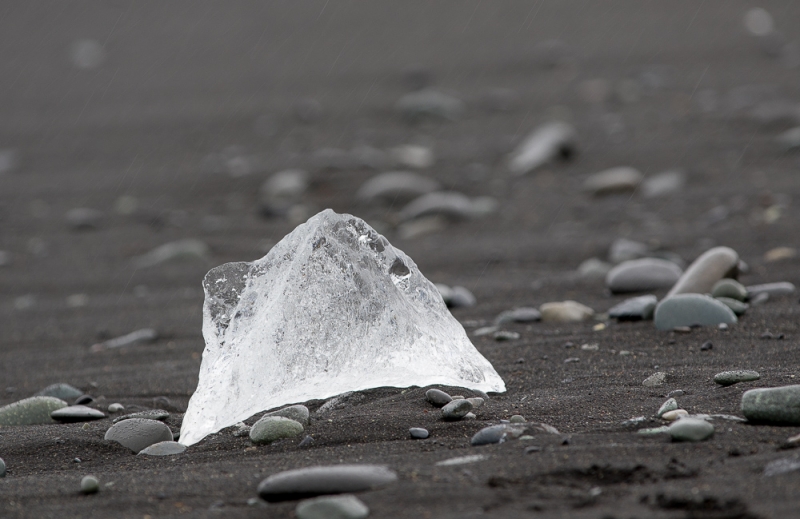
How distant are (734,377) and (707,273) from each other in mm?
1299

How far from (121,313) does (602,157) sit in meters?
4.26

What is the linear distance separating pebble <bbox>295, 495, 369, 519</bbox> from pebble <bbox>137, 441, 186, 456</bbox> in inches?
30.5

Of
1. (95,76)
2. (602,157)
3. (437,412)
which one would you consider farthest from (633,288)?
(95,76)

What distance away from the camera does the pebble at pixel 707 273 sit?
3.71 meters

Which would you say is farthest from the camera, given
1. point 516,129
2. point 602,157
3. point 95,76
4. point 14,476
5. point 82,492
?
point 95,76

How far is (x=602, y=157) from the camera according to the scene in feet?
24.0

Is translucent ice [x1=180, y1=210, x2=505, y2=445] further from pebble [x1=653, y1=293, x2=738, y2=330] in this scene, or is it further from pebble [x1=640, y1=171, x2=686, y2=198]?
pebble [x1=640, y1=171, x2=686, y2=198]

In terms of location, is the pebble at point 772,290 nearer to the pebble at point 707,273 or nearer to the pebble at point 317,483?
the pebble at point 707,273

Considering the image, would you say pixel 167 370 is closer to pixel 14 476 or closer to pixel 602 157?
pixel 14 476

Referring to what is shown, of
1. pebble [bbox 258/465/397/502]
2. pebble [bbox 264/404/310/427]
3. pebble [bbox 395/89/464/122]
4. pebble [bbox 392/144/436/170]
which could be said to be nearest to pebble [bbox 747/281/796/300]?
pebble [bbox 264/404/310/427]

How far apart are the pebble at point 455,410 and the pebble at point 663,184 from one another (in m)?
4.35

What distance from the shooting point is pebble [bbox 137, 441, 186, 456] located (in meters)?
2.39

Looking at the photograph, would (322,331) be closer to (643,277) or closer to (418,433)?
(418,433)

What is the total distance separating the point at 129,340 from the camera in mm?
4070
